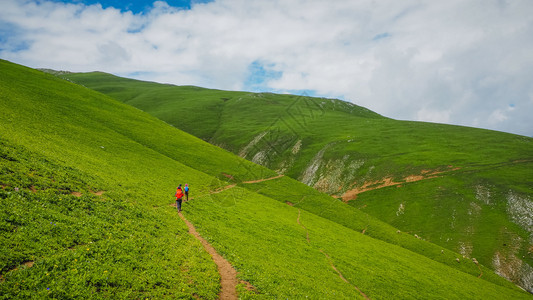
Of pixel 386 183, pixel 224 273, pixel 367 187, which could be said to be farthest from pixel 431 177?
pixel 224 273

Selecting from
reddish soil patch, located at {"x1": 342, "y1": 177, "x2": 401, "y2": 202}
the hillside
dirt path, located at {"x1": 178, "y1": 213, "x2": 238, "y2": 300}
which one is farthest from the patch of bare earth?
dirt path, located at {"x1": 178, "y1": 213, "x2": 238, "y2": 300}

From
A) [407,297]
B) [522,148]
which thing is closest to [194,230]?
[407,297]

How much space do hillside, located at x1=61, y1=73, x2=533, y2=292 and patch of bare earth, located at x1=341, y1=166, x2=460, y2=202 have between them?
30cm

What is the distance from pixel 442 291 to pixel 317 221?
21051 millimetres

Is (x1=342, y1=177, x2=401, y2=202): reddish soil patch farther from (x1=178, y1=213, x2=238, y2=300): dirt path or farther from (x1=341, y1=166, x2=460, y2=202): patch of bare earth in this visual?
(x1=178, y1=213, x2=238, y2=300): dirt path

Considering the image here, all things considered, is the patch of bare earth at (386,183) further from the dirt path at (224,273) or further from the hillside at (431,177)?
the dirt path at (224,273)

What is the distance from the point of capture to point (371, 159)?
317 feet

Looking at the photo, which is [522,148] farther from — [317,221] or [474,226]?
[317,221]

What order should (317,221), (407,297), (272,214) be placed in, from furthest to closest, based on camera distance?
(317,221), (272,214), (407,297)

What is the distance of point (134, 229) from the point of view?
1939 centimetres

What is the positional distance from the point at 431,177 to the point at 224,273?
85.5m

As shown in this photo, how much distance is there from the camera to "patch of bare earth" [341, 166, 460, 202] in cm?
8206

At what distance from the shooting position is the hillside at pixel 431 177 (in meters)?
56.9

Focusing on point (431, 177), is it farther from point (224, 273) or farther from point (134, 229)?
point (134, 229)
